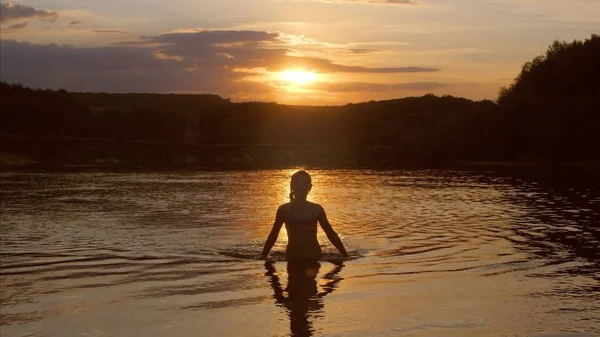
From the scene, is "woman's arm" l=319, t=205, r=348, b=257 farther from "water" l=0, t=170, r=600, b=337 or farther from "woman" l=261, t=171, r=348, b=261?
"water" l=0, t=170, r=600, b=337

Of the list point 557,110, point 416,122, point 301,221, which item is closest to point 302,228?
point 301,221

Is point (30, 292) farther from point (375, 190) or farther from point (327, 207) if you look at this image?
point (375, 190)

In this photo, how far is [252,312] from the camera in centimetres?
1063

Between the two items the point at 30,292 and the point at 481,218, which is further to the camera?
the point at 481,218

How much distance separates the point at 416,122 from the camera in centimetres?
14662

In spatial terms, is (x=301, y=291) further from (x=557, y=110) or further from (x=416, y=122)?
(x=416, y=122)

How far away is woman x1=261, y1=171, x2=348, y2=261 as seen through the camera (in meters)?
13.6

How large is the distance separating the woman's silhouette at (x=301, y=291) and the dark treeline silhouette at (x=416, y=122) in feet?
239

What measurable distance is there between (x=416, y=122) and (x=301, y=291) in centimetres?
13667

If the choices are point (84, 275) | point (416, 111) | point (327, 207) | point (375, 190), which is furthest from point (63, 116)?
point (84, 275)

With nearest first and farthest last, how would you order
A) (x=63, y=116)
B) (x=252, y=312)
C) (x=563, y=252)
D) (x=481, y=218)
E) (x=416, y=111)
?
(x=252, y=312)
(x=563, y=252)
(x=481, y=218)
(x=63, y=116)
(x=416, y=111)

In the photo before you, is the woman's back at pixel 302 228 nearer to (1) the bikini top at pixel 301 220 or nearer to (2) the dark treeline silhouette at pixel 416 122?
(1) the bikini top at pixel 301 220

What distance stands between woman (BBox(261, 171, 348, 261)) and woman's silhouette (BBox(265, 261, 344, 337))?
22 centimetres

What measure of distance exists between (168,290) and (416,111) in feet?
497
